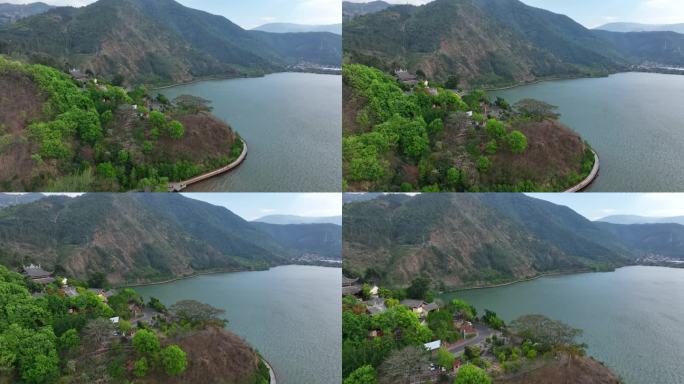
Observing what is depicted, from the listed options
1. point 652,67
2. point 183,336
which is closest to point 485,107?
point 652,67

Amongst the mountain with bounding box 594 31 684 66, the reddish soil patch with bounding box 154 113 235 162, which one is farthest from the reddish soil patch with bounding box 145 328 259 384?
the mountain with bounding box 594 31 684 66

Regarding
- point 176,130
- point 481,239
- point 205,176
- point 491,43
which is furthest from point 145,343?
point 491,43

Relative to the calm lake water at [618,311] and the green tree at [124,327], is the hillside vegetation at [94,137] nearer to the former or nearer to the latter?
the green tree at [124,327]

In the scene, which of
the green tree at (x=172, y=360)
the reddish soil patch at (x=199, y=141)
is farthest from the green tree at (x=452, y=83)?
the green tree at (x=172, y=360)

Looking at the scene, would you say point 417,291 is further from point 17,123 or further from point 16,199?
point 16,199

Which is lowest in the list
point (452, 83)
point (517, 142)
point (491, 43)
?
point (517, 142)

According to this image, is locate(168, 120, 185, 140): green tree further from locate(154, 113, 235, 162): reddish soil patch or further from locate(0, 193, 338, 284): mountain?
locate(0, 193, 338, 284): mountain
